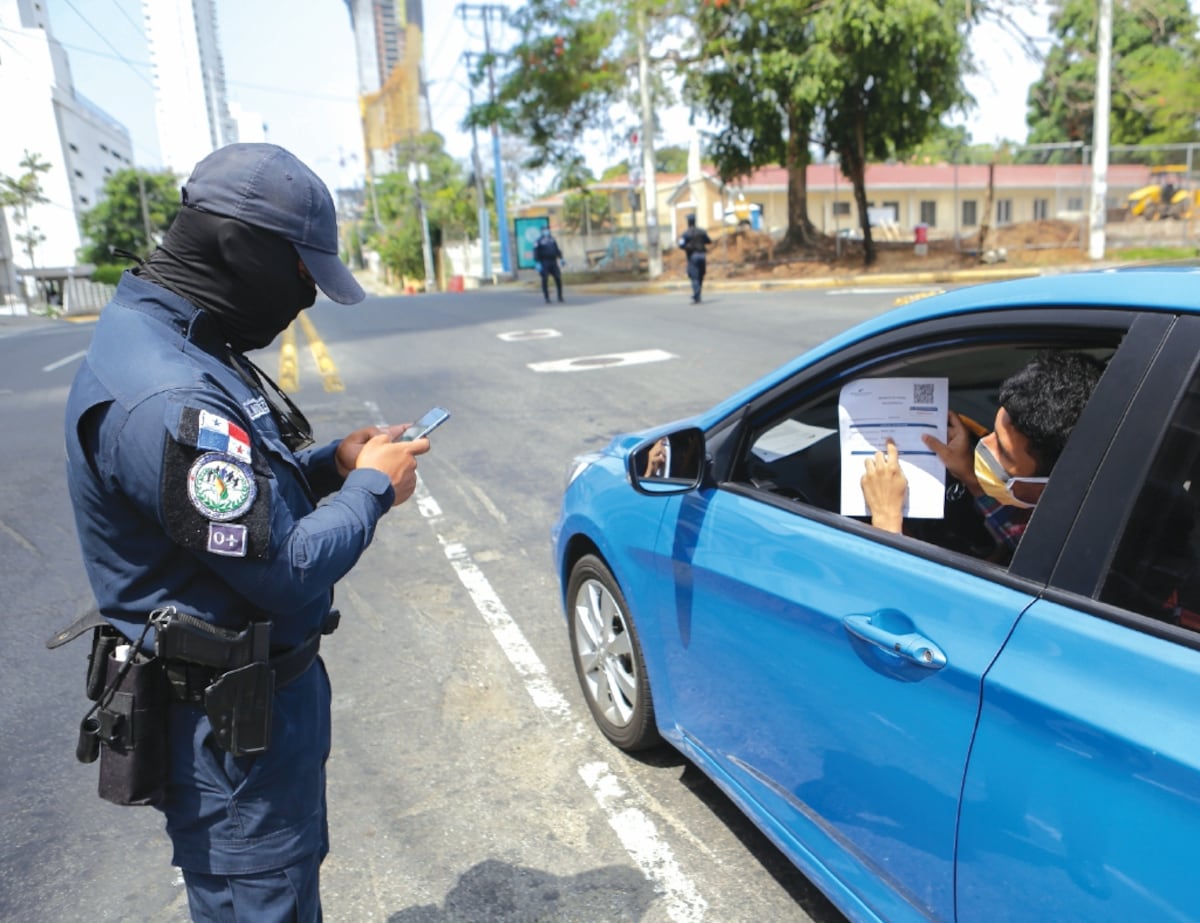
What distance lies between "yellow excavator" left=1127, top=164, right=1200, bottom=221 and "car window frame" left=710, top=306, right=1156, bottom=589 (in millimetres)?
25725

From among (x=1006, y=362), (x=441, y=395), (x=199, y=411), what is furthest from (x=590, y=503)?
(x=441, y=395)

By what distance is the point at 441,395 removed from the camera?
9.85 m

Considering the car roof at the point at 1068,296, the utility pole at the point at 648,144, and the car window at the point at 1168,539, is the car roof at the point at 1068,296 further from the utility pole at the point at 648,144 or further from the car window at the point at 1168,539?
the utility pole at the point at 648,144

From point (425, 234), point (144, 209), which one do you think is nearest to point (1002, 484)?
point (425, 234)

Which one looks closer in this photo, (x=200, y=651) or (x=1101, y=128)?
(x=200, y=651)

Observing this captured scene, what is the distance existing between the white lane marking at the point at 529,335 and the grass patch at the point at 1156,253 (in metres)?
13.7

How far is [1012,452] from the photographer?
2.14 meters

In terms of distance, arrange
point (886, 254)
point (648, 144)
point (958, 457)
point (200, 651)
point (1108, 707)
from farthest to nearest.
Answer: point (648, 144) → point (886, 254) → point (958, 457) → point (200, 651) → point (1108, 707)

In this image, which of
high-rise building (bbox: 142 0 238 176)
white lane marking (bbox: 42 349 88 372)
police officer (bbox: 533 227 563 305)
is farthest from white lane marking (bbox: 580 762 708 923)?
high-rise building (bbox: 142 0 238 176)

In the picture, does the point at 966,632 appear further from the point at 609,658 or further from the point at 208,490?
the point at 609,658

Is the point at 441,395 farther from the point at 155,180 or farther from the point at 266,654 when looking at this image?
the point at 155,180

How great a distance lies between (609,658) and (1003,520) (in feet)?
5.21

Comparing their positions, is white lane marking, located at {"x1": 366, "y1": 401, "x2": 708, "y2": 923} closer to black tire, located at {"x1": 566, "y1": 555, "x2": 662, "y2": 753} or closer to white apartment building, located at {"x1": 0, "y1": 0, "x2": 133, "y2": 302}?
black tire, located at {"x1": 566, "y1": 555, "x2": 662, "y2": 753}

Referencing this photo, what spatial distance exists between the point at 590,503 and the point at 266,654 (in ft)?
5.80
